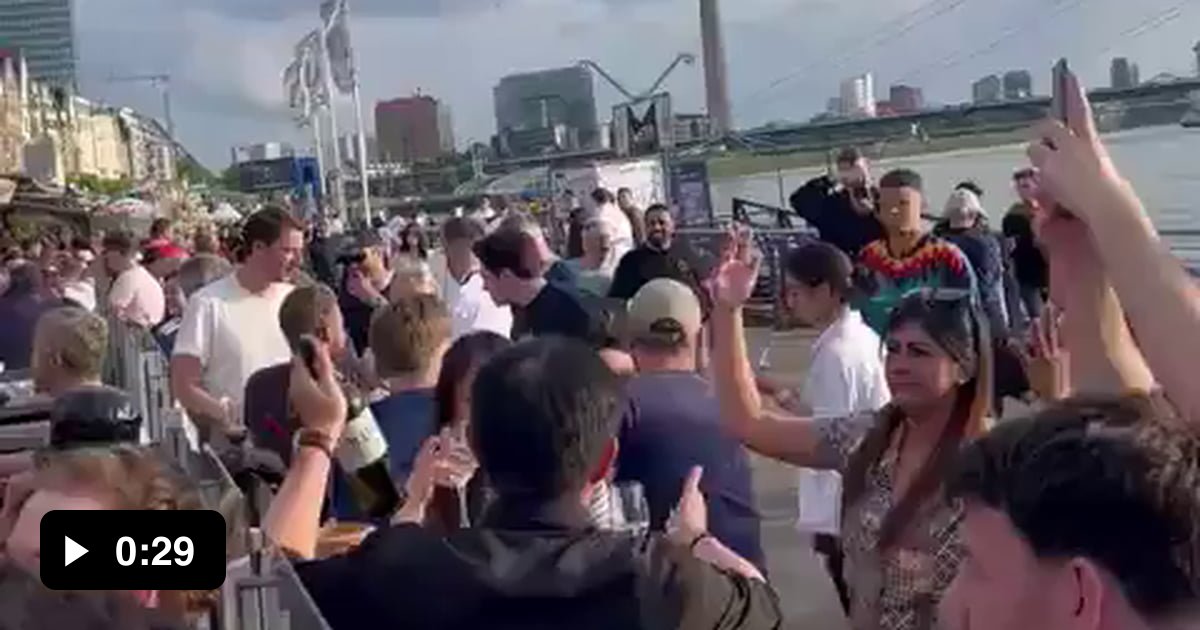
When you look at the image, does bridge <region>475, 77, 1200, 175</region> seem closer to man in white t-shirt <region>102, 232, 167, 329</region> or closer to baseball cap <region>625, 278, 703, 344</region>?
man in white t-shirt <region>102, 232, 167, 329</region>

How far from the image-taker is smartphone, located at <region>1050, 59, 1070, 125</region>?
131 inches

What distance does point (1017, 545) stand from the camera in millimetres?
2037

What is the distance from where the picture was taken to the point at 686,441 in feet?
17.9

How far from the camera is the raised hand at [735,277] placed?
17.7 feet

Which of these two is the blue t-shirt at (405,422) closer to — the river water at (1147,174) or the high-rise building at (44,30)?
the river water at (1147,174)

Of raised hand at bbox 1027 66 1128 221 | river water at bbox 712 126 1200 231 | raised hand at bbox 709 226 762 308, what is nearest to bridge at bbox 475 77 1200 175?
river water at bbox 712 126 1200 231

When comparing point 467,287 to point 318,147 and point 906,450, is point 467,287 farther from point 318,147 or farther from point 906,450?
point 318,147

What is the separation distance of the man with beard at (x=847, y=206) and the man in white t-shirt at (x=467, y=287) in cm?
250

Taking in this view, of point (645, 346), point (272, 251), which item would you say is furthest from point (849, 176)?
point (645, 346)

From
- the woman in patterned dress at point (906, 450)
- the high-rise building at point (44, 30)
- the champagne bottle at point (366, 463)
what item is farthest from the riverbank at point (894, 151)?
the high-rise building at point (44, 30)

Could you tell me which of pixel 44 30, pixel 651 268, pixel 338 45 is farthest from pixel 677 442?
pixel 44 30

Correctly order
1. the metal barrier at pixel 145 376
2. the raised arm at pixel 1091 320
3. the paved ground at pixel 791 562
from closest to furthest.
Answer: the raised arm at pixel 1091 320
the metal barrier at pixel 145 376
the paved ground at pixel 791 562

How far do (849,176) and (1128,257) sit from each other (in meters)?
9.71

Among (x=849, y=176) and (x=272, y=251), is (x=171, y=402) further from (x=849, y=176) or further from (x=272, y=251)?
(x=849, y=176)
